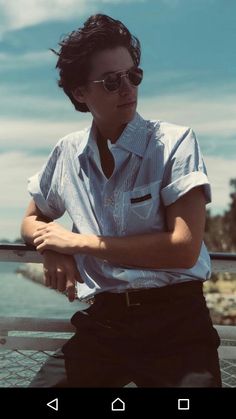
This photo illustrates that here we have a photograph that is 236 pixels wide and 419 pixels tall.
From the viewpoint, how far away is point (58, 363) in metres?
2.49

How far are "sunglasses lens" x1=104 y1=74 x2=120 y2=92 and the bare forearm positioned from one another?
1.75ft

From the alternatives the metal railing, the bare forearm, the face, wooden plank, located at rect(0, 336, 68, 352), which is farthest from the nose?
wooden plank, located at rect(0, 336, 68, 352)

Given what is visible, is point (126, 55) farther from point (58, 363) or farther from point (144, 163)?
point (58, 363)

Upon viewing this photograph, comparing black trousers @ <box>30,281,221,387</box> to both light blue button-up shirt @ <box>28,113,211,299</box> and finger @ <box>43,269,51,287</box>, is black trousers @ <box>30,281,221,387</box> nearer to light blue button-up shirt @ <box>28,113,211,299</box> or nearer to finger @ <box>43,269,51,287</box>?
light blue button-up shirt @ <box>28,113,211,299</box>

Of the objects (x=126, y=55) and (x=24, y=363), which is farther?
(x=24, y=363)

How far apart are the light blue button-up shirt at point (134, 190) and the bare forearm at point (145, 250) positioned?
0.07 metres

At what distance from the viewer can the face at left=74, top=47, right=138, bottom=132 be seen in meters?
2.46

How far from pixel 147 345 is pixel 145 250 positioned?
319 mm

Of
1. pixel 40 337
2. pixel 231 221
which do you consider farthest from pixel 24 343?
pixel 231 221

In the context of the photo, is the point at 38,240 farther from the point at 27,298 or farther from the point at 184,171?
the point at 27,298

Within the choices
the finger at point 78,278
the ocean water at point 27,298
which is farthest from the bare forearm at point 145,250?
the ocean water at point 27,298

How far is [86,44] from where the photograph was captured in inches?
101
